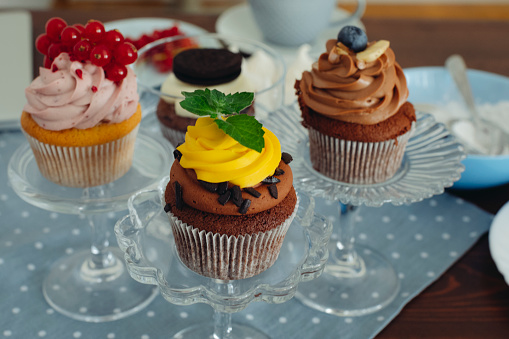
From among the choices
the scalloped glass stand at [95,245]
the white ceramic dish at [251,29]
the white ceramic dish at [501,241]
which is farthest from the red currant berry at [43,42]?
the white ceramic dish at [501,241]

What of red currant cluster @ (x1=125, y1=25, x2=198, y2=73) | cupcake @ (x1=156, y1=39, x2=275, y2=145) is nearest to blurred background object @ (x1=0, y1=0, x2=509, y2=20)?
red currant cluster @ (x1=125, y1=25, x2=198, y2=73)

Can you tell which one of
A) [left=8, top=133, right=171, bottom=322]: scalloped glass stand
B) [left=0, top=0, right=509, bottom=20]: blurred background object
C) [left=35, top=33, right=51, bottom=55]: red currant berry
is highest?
[left=35, top=33, right=51, bottom=55]: red currant berry

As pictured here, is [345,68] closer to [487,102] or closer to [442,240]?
[442,240]

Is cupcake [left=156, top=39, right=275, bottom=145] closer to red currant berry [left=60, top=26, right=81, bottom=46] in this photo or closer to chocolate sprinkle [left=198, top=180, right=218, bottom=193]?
red currant berry [left=60, top=26, right=81, bottom=46]

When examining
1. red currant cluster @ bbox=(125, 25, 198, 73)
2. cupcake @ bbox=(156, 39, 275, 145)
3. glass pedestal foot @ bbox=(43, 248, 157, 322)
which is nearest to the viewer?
glass pedestal foot @ bbox=(43, 248, 157, 322)

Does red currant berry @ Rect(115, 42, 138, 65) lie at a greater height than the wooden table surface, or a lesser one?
greater

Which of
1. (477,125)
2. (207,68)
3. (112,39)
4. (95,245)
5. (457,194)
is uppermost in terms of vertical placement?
(112,39)

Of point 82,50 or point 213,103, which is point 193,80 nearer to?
point 82,50

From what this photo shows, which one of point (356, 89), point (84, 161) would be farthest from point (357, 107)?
point (84, 161)
